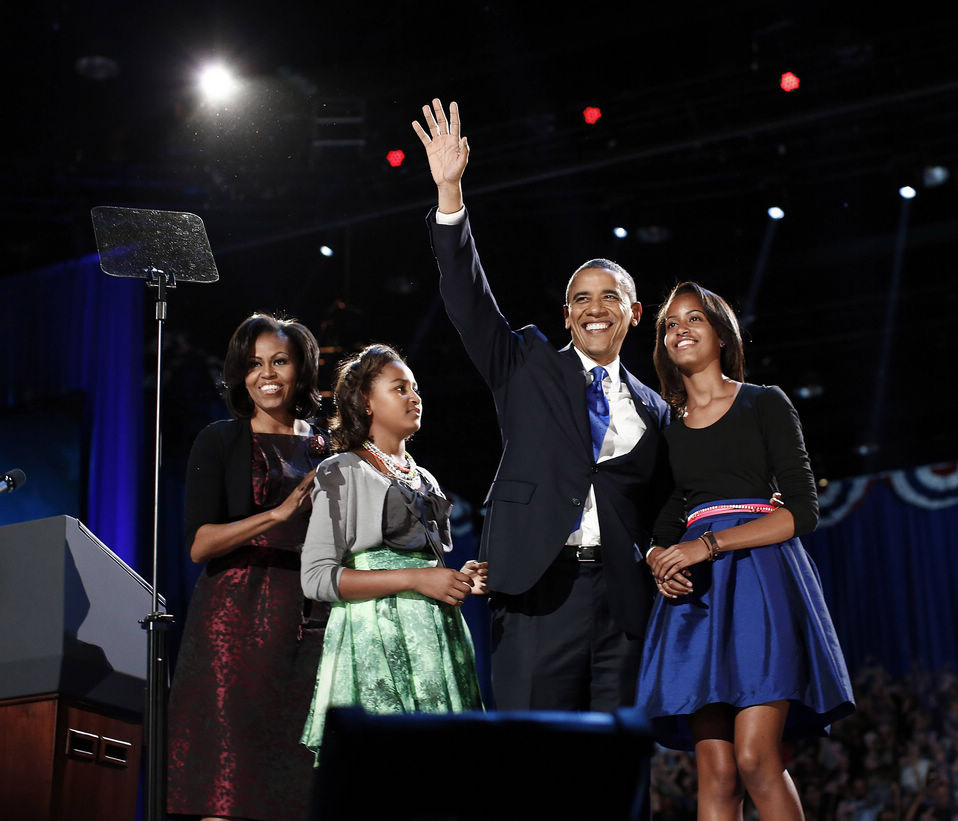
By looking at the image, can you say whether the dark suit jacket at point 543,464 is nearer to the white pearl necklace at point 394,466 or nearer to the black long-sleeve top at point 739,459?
the black long-sleeve top at point 739,459

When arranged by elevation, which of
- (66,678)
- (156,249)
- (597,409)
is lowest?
(66,678)

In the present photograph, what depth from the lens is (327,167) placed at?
21.1ft

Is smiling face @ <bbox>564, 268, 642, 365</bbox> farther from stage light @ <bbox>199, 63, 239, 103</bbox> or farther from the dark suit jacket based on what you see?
stage light @ <bbox>199, 63, 239, 103</bbox>

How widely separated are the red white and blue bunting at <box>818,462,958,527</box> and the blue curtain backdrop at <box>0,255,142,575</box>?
5.55 metres

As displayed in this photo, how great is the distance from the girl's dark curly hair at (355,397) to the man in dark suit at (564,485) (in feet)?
1.09

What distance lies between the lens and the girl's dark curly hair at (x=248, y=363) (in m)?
3.25

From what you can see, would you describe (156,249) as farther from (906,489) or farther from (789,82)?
(906,489)

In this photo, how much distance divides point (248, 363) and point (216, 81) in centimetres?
362

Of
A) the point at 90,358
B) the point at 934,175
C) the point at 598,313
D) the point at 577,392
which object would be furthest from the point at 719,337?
the point at 90,358

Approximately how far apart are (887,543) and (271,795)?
7786 mm

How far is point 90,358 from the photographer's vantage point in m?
6.48

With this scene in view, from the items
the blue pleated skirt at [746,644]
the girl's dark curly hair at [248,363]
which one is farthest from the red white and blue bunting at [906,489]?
the blue pleated skirt at [746,644]

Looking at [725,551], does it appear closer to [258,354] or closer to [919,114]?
[258,354]

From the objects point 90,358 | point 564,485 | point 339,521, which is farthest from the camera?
point 90,358
